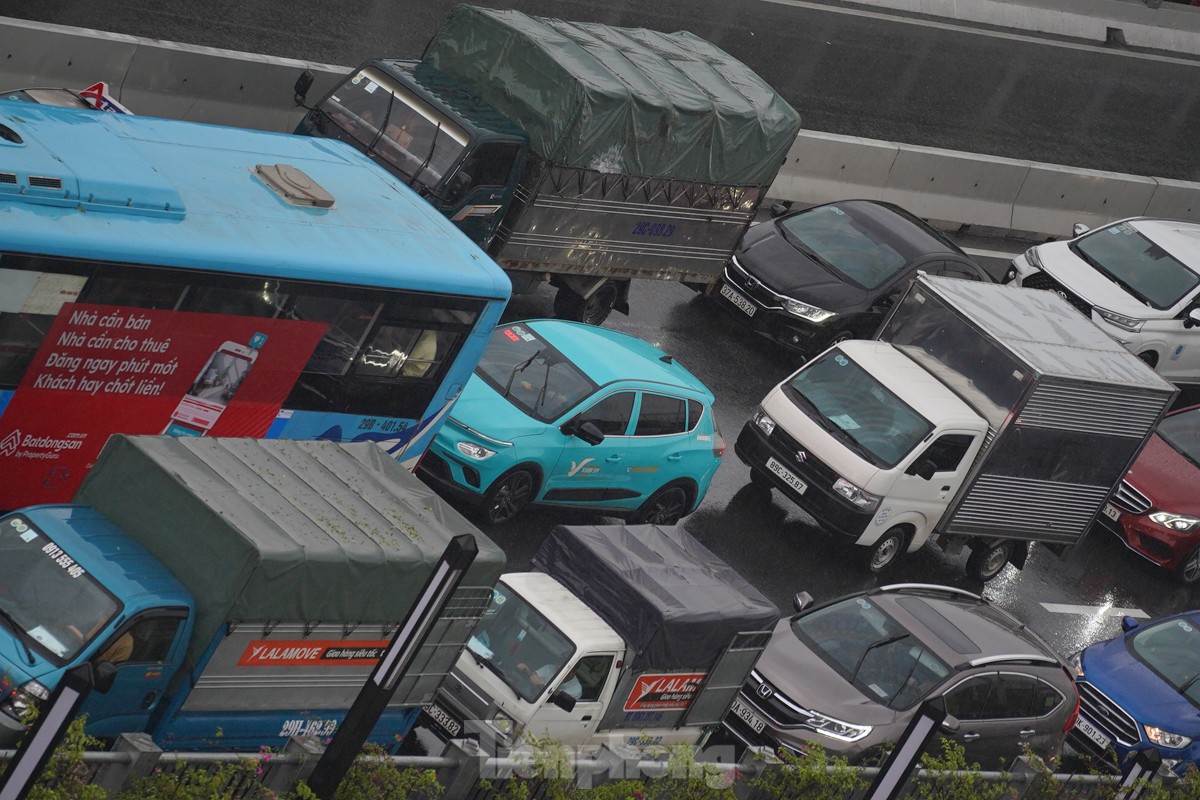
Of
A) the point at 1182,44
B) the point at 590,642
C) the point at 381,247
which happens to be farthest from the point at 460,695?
the point at 1182,44

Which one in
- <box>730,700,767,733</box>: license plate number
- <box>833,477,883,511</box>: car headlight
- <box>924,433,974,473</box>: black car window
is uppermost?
<box>924,433,974,473</box>: black car window

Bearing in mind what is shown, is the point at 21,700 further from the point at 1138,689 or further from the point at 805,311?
the point at 805,311

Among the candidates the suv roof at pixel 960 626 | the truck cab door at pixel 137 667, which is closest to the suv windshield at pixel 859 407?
the suv roof at pixel 960 626

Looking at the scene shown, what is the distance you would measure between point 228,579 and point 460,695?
7.94ft

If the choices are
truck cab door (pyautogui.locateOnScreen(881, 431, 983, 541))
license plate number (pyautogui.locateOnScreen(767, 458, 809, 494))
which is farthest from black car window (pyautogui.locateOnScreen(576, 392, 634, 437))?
truck cab door (pyautogui.locateOnScreen(881, 431, 983, 541))

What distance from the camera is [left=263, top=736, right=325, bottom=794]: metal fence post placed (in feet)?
31.4

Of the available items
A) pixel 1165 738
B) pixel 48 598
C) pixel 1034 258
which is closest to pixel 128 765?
pixel 48 598

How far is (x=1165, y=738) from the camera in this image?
15.2 meters

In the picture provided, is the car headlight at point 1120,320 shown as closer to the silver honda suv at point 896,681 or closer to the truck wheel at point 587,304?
the truck wheel at point 587,304

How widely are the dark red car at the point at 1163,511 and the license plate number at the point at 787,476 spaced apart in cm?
464

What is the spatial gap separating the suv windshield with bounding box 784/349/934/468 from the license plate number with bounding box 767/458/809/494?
0.64 m

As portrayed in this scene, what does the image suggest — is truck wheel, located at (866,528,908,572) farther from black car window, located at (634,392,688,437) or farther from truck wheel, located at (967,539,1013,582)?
black car window, located at (634,392,688,437)

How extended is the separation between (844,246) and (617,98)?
14.9ft

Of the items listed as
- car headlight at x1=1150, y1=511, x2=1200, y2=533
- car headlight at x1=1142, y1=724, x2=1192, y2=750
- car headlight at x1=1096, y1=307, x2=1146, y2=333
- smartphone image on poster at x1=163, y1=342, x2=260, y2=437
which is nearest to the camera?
smartphone image on poster at x1=163, y1=342, x2=260, y2=437
